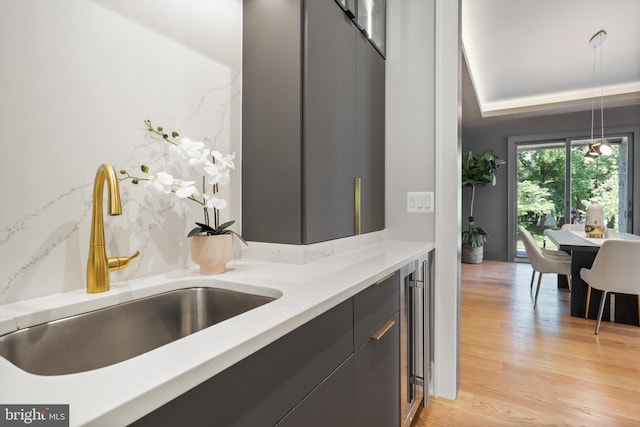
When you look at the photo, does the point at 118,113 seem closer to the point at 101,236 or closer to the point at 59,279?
the point at 101,236

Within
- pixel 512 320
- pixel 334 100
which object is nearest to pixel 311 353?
pixel 334 100

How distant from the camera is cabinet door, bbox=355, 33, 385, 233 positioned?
5.89ft

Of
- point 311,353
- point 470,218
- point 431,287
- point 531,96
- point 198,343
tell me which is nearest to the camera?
point 198,343

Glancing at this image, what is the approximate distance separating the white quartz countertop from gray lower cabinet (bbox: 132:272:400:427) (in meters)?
0.04

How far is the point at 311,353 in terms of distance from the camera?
78 cm

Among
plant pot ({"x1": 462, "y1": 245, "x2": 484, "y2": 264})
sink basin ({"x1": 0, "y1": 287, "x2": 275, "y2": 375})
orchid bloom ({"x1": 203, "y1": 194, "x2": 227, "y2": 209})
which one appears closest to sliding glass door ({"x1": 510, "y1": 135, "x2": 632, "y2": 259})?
plant pot ({"x1": 462, "y1": 245, "x2": 484, "y2": 264})

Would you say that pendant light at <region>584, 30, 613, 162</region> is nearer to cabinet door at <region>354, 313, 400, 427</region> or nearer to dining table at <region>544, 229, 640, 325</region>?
dining table at <region>544, 229, 640, 325</region>

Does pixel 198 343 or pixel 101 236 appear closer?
pixel 198 343

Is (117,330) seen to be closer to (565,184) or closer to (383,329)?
(383,329)

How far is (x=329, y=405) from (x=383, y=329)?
0.43 meters

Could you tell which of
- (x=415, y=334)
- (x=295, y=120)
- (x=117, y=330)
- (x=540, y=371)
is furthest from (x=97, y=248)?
(x=540, y=371)

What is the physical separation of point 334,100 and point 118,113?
0.89 meters

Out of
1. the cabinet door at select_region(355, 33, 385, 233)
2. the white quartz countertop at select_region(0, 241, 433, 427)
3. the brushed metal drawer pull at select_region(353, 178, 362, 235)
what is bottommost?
→ the white quartz countertop at select_region(0, 241, 433, 427)

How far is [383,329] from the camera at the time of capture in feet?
4.03
